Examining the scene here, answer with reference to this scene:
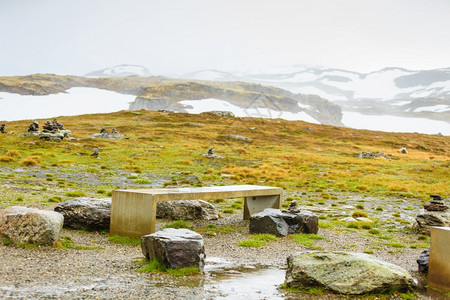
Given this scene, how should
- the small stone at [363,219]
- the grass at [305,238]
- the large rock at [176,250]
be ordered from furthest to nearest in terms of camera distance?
the small stone at [363,219] < the grass at [305,238] < the large rock at [176,250]

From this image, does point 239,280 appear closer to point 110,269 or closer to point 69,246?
point 110,269

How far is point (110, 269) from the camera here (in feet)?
33.1

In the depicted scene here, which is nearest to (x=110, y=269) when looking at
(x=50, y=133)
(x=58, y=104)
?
(x=50, y=133)

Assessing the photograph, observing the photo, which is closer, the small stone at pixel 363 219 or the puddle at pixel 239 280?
the puddle at pixel 239 280

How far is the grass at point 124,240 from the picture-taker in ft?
43.5

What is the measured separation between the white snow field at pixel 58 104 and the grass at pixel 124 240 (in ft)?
487

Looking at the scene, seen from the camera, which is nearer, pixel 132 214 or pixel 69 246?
pixel 69 246

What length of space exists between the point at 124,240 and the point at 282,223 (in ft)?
18.9

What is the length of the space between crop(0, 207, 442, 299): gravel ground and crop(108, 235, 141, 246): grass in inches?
10.6

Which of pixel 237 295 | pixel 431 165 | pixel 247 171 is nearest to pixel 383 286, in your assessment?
pixel 237 295

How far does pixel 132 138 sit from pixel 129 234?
49.5 m

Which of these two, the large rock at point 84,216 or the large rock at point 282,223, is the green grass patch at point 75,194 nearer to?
the large rock at point 84,216

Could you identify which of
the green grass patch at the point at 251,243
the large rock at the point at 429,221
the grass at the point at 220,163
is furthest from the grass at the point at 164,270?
the large rock at the point at 429,221

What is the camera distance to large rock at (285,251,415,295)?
915 centimetres
